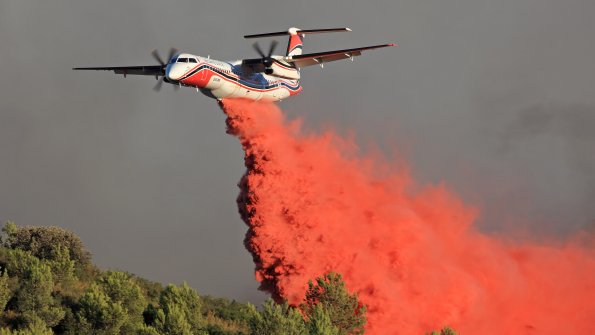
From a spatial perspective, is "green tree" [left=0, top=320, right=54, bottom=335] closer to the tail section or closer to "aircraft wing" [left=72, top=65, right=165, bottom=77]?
"aircraft wing" [left=72, top=65, right=165, bottom=77]

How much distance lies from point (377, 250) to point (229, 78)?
1273 cm

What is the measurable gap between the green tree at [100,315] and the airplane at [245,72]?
Answer: 1243cm

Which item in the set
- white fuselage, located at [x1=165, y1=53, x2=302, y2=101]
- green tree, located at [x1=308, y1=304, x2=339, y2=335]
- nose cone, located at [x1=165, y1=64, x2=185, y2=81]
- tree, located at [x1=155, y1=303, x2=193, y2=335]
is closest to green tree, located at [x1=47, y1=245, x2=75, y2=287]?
tree, located at [x1=155, y1=303, x2=193, y2=335]

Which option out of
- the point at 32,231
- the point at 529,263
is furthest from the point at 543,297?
the point at 32,231

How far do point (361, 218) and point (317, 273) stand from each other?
4.47m

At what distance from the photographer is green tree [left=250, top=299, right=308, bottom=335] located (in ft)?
171

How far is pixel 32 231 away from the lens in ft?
307

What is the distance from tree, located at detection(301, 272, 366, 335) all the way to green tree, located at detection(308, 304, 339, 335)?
6.51ft

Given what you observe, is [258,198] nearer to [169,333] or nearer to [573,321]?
[169,333]

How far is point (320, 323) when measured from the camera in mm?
52000

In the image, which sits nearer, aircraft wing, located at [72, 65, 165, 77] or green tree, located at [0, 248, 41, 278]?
aircraft wing, located at [72, 65, 165, 77]

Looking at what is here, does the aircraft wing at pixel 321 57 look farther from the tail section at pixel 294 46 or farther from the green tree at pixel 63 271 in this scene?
the green tree at pixel 63 271

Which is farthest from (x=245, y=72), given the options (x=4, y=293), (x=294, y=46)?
(x=4, y=293)

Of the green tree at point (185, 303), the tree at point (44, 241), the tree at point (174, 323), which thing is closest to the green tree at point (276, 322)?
the tree at point (174, 323)
